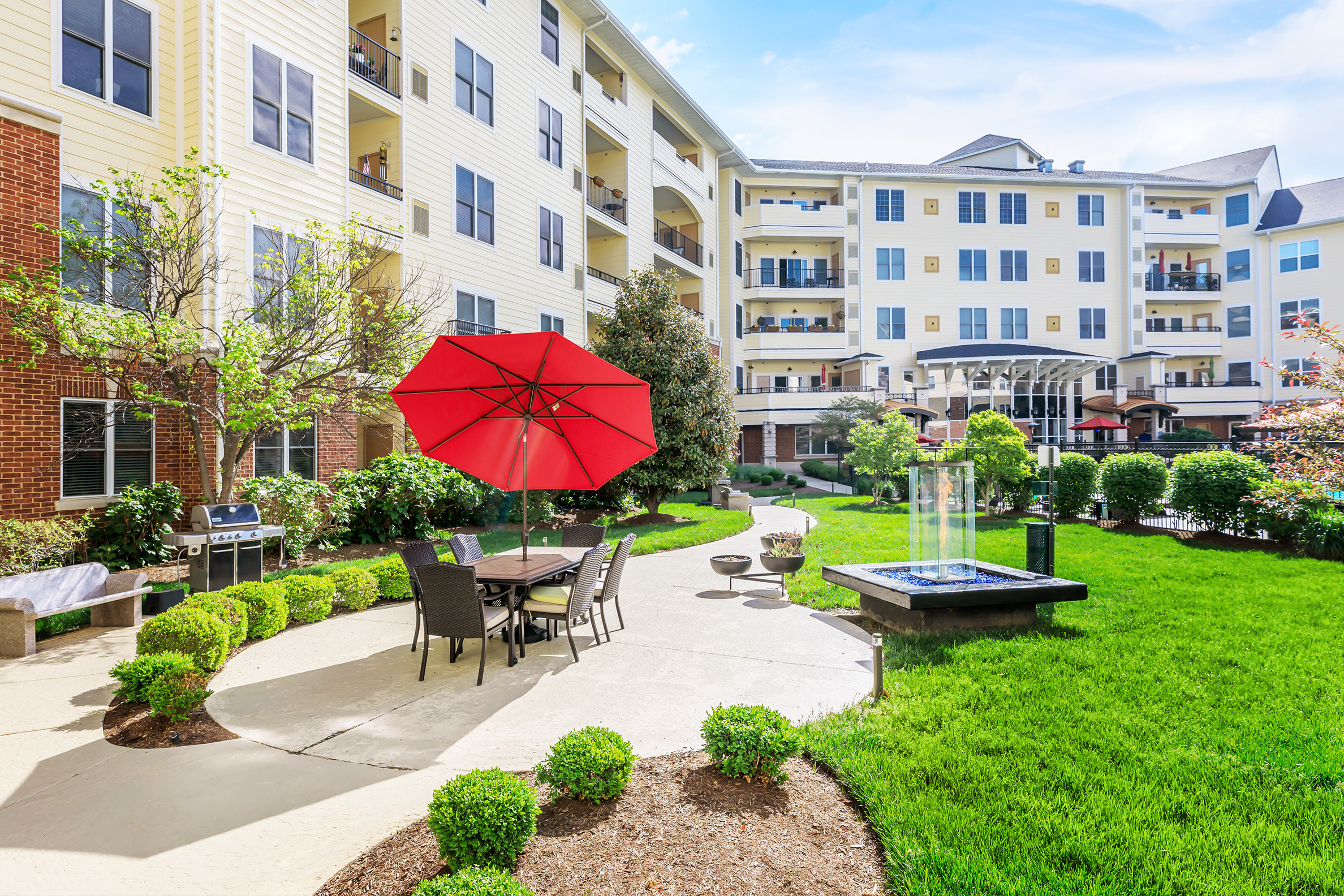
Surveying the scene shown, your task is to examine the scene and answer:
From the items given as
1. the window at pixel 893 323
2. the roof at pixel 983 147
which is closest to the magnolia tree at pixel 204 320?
the window at pixel 893 323

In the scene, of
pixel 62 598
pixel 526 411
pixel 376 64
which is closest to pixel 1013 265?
pixel 376 64

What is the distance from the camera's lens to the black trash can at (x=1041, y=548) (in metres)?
9.34

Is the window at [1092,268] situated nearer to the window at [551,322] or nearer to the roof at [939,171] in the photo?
the roof at [939,171]

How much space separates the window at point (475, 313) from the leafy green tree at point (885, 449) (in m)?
12.6

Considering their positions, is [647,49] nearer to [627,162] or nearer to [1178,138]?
[627,162]

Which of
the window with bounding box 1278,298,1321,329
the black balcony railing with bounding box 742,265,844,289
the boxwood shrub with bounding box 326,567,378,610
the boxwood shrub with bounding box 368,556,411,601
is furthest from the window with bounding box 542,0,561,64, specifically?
the window with bounding box 1278,298,1321,329

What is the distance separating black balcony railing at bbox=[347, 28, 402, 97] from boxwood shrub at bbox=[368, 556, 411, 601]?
1183 centimetres

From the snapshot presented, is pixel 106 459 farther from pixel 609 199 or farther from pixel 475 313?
pixel 609 199

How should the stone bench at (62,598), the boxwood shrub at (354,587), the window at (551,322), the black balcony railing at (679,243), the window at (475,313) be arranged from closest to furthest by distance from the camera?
the stone bench at (62,598)
the boxwood shrub at (354,587)
the window at (475,313)
the window at (551,322)
the black balcony railing at (679,243)

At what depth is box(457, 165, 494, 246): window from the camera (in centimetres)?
1748

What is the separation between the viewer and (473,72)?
17938 mm

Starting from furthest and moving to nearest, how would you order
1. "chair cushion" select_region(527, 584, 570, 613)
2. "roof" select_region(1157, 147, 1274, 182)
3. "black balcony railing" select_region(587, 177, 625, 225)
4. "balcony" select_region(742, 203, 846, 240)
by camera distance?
"roof" select_region(1157, 147, 1274, 182), "balcony" select_region(742, 203, 846, 240), "black balcony railing" select_region(587, 177, 625, 225), "chair cushion" select_region(527, 584, 570, 613)

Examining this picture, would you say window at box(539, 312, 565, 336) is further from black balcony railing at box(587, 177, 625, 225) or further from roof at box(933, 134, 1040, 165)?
roof at box(933, 134, 1040, 165)

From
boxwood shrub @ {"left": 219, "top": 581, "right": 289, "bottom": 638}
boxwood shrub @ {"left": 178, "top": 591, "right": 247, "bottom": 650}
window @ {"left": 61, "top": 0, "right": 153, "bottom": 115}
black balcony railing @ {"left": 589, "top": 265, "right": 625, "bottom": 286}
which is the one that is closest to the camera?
→ boxwood shrub @ {"left": 178, "top": 591, "right": 247, "bottom": 650}
